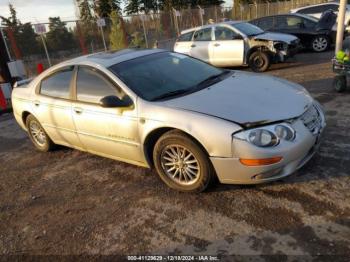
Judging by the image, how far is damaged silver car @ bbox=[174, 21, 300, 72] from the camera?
9.74m

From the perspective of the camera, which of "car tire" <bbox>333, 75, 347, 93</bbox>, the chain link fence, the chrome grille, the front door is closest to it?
the chrome grille

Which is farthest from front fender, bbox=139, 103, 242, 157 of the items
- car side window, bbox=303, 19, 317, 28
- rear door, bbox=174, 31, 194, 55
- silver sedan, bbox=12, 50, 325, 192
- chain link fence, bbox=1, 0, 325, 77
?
car side window, bbox=303, 19, 317, 28

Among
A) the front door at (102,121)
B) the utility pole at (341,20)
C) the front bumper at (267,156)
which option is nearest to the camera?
the front bumper at (267,156)

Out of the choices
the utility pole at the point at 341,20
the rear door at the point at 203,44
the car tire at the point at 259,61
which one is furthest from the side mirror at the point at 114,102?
the rear door at the point at 203,44

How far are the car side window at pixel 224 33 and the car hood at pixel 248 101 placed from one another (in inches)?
251

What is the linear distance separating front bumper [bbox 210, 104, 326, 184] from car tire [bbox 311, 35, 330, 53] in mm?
9763

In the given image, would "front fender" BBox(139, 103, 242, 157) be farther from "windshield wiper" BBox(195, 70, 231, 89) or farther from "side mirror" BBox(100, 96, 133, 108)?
"windshield wiper" BBox(195, 70, 231, 89)

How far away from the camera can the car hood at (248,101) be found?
10.9ft

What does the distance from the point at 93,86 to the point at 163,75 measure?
900 millimetres

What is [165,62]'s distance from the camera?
4.58 metres

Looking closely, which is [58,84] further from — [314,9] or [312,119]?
[314,9]

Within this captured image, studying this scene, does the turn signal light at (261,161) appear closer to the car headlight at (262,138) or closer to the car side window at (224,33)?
the car headlight at (262,138)

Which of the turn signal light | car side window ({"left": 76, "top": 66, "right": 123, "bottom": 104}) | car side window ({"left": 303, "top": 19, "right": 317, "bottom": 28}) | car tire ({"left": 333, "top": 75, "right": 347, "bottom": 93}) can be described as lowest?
car tire ({"left": 333, "top": 75, "right": 347, "bottom": 93})

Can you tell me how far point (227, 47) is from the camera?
33.9ft
